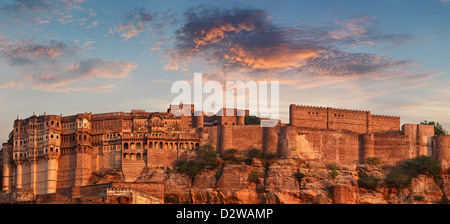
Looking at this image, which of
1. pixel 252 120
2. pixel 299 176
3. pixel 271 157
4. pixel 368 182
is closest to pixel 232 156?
pixel 271 157

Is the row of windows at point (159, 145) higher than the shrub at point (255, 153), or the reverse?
the row of windows at point (159, 145)

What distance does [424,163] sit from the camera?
10394 centimetres

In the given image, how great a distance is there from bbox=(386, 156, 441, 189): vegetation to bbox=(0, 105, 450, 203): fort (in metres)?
2.39

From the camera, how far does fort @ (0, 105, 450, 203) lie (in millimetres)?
105750

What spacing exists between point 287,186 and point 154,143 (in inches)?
742

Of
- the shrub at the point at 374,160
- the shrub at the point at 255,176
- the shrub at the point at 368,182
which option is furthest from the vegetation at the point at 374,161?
the shrub at the point at 255,176

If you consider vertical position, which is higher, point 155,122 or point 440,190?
point 155,122

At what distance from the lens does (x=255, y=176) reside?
100812 mm

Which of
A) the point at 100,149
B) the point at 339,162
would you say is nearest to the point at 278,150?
the point at 339,162

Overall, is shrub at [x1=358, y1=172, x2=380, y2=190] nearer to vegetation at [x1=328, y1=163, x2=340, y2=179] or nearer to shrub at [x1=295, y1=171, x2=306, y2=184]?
vegetation at [x1=328, y1=163, x2=340, y2=179]

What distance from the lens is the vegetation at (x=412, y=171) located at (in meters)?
102

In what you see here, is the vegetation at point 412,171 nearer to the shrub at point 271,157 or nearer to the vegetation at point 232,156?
the shrub at point 271,157
